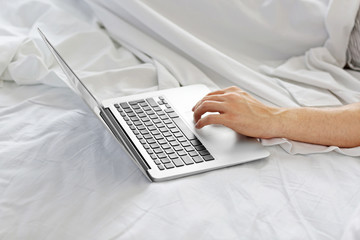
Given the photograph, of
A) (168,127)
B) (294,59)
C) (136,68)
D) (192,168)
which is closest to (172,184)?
(192,168)

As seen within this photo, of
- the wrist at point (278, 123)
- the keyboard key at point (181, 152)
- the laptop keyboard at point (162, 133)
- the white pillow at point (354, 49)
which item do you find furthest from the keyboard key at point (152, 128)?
the white pillow at point (354, 49)

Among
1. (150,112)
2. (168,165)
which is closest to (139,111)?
(150,112)

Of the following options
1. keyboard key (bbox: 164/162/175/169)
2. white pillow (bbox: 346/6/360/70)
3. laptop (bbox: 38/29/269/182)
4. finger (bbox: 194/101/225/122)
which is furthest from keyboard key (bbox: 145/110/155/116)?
white pillow (bbox: 346/6/360/70)

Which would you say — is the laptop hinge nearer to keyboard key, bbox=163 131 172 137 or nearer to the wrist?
keyboard key, bbox=163 131 172 137

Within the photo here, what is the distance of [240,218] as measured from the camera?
3.39 feet

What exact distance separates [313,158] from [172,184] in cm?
32

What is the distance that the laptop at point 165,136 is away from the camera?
3.72 ft

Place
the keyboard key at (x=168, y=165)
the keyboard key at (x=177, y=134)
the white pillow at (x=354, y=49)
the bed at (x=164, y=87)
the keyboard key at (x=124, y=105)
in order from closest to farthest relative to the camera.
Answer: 1. the bed at (x=164, y=87)
2. the keyboard key at (x=168, y=165)
3. the keyboard key at (x=177, y=134)
4. the keyboard key at (x=124, y=105)
5. the white pillow at (x=354, y=49)

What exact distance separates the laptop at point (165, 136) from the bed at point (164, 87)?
3 centimetres

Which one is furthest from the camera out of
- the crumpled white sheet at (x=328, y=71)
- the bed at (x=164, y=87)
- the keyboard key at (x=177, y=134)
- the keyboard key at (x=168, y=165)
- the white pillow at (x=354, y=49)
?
the white pillow at (x=354, y=49)

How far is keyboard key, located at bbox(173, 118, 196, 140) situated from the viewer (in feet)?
4.04

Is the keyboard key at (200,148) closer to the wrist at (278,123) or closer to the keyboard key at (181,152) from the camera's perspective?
the keyboard key at (181,152)

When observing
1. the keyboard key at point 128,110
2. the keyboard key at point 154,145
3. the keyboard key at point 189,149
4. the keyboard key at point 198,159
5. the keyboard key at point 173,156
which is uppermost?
the keyboard key at point 128,110

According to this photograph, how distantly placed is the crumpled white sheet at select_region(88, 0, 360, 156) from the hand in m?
0.20
